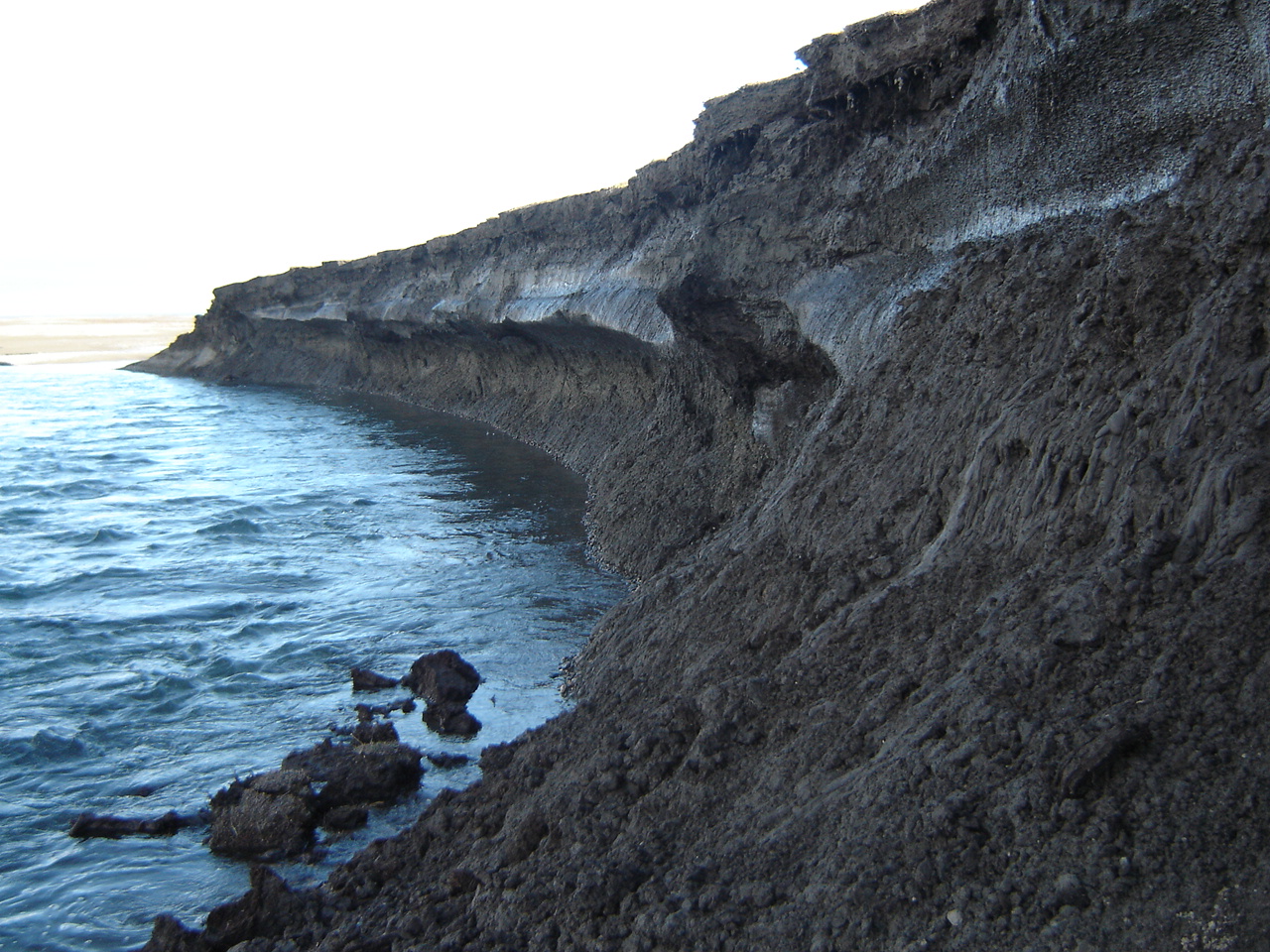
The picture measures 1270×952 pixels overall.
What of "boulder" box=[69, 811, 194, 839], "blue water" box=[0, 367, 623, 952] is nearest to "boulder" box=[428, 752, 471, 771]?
"blue water" box=[0, 367, 623, 952]

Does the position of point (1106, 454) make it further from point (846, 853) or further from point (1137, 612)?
point (846, 853)

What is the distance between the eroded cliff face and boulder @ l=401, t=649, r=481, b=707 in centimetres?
104

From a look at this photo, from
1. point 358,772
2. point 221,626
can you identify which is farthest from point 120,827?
point 221,626

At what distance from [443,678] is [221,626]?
13.3ft

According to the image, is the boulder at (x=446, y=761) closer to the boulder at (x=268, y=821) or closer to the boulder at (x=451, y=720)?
the boulder at (x=451, y=720)

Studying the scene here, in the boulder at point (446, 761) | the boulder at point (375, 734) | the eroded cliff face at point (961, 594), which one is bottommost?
the boulder at point (446, 761)

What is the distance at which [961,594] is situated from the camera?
541cm

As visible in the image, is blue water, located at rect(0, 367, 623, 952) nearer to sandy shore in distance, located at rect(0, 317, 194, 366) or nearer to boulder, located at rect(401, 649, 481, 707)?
boulder, located at rect(401, 649, 481, 707)

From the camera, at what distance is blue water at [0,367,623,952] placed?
269 inches

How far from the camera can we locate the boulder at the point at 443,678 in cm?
870

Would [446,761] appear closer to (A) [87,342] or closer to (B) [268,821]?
(B) [268,821]

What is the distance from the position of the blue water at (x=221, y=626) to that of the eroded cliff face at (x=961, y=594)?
1.23m

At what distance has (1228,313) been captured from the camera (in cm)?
473

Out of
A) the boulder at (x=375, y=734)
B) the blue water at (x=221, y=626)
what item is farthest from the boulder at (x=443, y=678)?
the boulder at (x=375, y=734)
